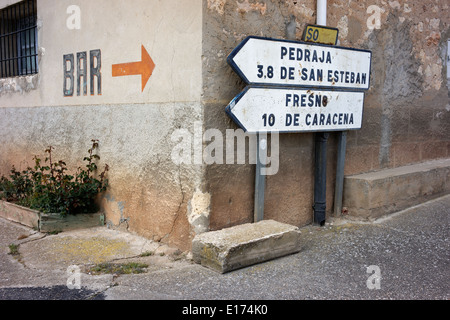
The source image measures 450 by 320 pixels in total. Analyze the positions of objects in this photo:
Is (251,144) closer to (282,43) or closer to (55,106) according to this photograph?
(282,43)

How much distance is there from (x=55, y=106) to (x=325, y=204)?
10.9 ft

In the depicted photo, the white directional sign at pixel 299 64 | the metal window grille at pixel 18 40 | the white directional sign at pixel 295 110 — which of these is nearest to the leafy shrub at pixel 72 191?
the white directional sign at pixel 295 110

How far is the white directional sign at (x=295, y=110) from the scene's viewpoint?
357 centimetres

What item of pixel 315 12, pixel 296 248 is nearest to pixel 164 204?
pixel 296 248

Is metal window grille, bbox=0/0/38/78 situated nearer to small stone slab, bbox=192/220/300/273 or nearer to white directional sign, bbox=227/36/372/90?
white directional sign, bbox=227/36/372/90

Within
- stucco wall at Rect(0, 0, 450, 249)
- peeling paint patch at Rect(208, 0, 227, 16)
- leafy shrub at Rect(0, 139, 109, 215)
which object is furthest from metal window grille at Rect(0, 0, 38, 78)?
peeling paint patch at Rect(208, 0, 227, 16)

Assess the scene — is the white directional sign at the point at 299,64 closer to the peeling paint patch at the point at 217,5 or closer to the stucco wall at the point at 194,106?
the stucco wall at the point at 194,106

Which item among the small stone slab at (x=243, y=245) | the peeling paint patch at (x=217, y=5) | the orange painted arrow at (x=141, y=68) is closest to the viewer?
the small stone slab at (x=243, y=245)

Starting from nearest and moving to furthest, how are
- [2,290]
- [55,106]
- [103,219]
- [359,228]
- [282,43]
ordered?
1. [2,290]
2. [282,43]
3. [359,228]
4. [103,219]
5. [55,106]

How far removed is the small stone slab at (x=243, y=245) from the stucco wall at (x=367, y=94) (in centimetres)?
27

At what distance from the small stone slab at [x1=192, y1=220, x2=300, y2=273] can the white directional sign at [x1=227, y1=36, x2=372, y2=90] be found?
121 centimetres

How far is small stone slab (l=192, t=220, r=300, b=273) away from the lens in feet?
10.5

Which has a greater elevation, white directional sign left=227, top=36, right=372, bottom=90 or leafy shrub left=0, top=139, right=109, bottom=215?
white directional sign left=227, top=36, right=372, bottom=90

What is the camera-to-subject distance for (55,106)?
5.19 m
